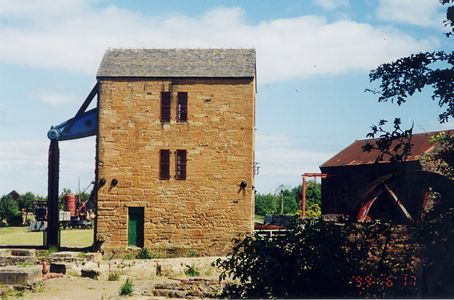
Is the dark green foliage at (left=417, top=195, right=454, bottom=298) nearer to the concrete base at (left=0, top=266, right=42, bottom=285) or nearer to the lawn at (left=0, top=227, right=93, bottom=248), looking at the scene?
the concrete base at (left=0, top=266, right=42, bottom=285)

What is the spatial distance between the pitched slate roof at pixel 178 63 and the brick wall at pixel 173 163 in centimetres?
36

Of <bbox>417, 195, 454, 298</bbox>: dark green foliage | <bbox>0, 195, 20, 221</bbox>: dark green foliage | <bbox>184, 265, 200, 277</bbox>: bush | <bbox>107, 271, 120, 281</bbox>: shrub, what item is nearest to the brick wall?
<bbox>184, 265, 200, 277</bbox>: bush

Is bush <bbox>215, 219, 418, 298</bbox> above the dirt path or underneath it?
above

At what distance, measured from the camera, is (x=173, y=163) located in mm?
23469

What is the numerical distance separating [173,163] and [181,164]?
34 cm

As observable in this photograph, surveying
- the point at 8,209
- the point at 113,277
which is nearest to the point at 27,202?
the point at 8,209

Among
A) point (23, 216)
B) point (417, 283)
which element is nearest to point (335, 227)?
point (417, 283)

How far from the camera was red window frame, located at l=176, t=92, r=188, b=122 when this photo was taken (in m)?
23.7

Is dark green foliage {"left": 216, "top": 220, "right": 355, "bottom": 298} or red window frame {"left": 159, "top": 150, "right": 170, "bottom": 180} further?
red window frame {"left": 159, "top": 150, "right": 170, "bottom": 180}

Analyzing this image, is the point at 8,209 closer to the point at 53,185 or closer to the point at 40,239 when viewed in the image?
the point at 40,239

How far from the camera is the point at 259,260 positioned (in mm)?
7660

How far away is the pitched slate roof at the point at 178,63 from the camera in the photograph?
77.9ft

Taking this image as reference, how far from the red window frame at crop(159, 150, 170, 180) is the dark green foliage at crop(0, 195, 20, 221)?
108 feet

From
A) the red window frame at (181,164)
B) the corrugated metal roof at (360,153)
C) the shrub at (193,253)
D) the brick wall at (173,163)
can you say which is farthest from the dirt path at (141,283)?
the corrugated metal roof at (360,153)
